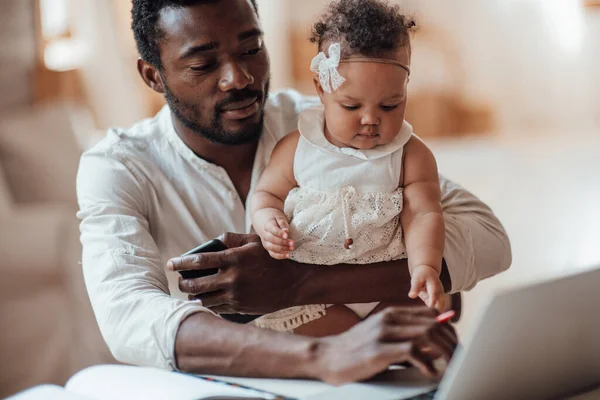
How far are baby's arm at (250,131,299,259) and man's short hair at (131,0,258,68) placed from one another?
1.13 ft

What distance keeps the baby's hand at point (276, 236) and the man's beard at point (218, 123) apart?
29 centimetres

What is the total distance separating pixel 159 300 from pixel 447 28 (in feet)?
17.4

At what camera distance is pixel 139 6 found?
168 centimetres

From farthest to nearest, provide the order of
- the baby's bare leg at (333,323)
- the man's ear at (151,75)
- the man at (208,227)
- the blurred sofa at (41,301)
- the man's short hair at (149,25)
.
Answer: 1. the blurred sofa at (41,301)
2. the man's ear at (151,75)
3. the man's short hair at (149,25)
4. the baby's bare leg at (333,323)
5. the man at (208,227)

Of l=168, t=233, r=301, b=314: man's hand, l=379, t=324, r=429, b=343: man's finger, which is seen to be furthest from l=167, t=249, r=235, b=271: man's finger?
l=379, t=324, r=429, b=343: man's finger

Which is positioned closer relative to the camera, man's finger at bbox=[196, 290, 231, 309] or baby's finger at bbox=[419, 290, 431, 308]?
baby's finger at bbox=[419, 290, 431, 308]

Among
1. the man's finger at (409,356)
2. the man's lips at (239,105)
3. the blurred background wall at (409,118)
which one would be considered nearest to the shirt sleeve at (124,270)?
the man's lips at (239,105)

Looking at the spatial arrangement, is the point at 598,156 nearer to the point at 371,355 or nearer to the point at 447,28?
the point at 447,28

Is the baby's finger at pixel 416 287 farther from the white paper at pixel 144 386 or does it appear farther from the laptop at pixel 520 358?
the white paper at pixel 144 386

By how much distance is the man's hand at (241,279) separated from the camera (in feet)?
4.56

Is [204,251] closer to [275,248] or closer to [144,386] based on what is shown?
[275,248]

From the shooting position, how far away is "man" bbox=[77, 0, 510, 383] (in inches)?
46.5

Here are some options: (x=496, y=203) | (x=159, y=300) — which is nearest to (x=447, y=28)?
(x=496, y=203)

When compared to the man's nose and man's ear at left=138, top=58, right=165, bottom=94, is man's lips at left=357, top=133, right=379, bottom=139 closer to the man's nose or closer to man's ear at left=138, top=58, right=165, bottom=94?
the man's nose
